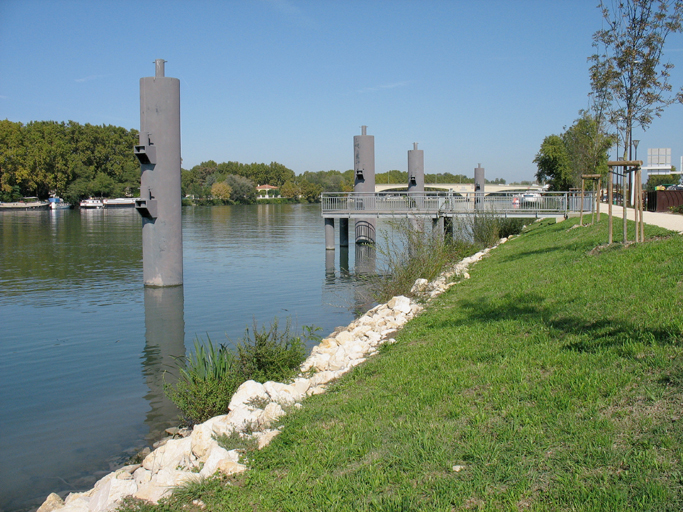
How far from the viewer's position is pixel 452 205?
28938 mm

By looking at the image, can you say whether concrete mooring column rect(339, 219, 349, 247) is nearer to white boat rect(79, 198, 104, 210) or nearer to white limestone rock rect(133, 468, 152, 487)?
white limestone rock rect(133, 468, 152, 487)

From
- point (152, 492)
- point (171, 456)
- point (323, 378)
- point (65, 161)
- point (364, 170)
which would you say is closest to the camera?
point (152, 492)

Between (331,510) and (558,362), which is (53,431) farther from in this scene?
(558,362)

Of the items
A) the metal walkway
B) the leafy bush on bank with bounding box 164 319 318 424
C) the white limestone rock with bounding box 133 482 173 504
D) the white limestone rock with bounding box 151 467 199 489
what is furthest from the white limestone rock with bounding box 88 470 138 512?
the metal walkway

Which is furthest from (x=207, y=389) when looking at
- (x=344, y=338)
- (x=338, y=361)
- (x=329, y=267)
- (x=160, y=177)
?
(x=329, y=267)

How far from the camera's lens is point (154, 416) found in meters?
8.31

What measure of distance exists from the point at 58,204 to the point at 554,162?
243 ft

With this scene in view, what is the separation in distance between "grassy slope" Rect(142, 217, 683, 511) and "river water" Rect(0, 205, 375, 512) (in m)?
2.99

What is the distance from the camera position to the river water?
7250mm

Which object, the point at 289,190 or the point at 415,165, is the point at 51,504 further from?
the point at 289,190

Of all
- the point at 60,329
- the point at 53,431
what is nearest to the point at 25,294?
the point at 60,329

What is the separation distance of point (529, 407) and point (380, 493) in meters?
1.54

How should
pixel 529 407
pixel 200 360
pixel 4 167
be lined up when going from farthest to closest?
pixel 4 167, pixel 200 360, pixel 529 407

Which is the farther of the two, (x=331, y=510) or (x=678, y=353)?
(x=678, y=353)
